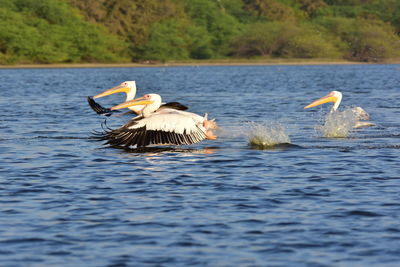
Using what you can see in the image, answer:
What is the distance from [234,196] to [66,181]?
240 cm

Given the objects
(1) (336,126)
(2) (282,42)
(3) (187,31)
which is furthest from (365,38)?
(1) (336,126)

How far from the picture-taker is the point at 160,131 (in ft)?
43.1

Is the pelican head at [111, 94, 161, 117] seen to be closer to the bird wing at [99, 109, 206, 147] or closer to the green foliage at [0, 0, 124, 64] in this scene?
the bird wing at [99, 109, 206, 147]

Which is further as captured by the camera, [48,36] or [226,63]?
[226,63]

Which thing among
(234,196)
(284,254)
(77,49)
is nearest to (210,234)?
(284,254)

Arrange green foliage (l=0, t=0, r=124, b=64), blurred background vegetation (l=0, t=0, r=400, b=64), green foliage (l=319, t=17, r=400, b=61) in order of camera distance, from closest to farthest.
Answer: green foliage (l=0, t=0, r=124, b=64), blurred background vegetation (l=0, t=0, r=400, b=64), green foliage (l=319, t=17, r=400, b=61)

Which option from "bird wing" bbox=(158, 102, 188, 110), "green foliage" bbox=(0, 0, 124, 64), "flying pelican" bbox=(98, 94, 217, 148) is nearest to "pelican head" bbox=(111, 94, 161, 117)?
"flying pelican" bbox=(98, 94, 217, 148)

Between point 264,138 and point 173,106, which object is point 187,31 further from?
point 173,106

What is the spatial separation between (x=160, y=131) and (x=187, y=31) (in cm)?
9436

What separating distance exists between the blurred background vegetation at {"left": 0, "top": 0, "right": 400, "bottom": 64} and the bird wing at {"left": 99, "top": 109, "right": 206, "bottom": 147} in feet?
254

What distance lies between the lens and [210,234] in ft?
25.7

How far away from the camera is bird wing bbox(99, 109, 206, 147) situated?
1314cm

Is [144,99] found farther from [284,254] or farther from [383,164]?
[284,254]

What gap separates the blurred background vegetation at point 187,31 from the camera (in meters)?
93.5
